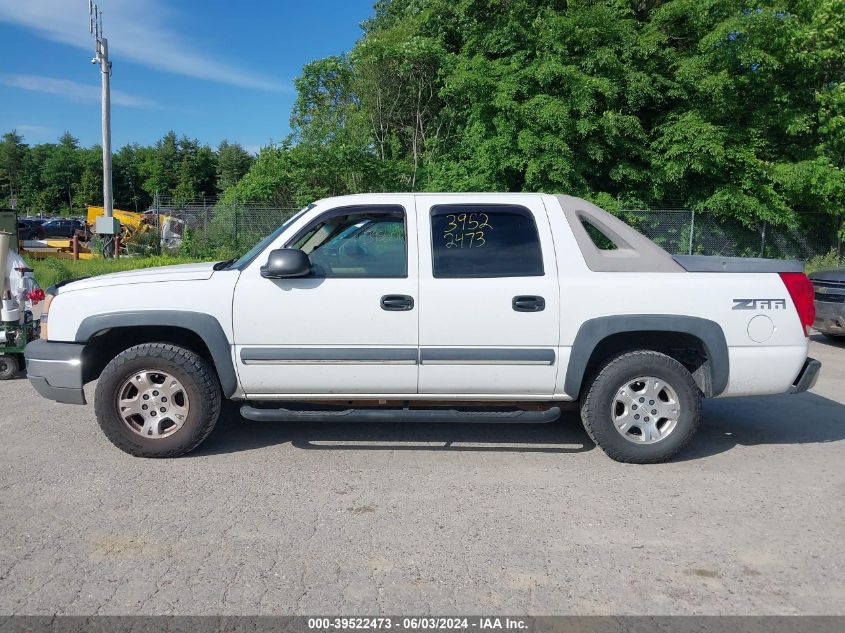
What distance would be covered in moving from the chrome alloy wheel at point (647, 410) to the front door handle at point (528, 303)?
853 millimetres

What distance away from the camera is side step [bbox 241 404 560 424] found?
4.69m

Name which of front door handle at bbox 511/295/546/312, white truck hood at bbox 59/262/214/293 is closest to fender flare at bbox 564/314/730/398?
front door handle at bbox 511/295/546/312

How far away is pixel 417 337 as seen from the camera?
4.60m

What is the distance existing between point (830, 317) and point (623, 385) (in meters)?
6.47

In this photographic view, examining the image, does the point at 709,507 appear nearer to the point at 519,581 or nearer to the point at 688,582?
the point at 688,582

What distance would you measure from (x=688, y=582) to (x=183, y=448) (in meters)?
3.36

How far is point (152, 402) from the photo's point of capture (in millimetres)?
4723

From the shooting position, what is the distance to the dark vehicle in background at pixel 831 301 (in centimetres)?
934

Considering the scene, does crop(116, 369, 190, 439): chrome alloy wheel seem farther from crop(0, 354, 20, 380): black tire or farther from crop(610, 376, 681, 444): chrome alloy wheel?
crop(0, 354, 20, 380): black tire

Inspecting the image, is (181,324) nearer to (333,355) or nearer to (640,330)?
(333,355)

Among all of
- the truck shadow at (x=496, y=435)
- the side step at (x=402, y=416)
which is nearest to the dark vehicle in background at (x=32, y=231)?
the truck shadow at (x=496, y=435)

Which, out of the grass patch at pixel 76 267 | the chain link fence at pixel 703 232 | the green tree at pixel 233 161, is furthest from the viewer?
the green tree at pixel 233 161

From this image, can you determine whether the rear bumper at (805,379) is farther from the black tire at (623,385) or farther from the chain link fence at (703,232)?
the chain link fence at (703,232)

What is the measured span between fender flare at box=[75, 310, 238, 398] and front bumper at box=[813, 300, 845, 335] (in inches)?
336
